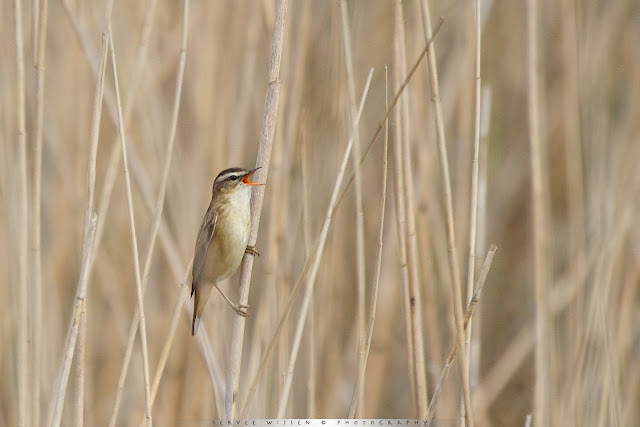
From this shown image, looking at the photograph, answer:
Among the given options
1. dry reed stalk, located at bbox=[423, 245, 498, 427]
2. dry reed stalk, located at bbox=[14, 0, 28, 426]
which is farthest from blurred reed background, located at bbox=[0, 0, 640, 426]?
dry reed stalk, located at bbox=[423, 245, 498, 427]

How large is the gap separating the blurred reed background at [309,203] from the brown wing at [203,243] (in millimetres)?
129

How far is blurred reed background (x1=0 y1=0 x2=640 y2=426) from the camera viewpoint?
1938 mm

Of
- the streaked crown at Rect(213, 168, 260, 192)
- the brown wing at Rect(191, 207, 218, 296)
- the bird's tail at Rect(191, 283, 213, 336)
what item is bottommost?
the bird's tail at Rect(191, 283, 213, 336)

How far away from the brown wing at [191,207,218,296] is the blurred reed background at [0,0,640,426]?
129 mm

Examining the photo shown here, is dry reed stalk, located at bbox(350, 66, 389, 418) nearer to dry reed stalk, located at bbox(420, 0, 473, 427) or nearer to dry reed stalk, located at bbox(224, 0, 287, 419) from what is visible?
dry reed stalk, located at bbox(420, 0, 473, 427)

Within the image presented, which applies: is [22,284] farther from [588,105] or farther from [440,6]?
[588,105]

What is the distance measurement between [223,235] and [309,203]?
252 millimetres

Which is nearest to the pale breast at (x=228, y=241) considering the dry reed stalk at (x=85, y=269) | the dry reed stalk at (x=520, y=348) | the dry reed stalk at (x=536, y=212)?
the dry reed stalk at (x=85, y=269)

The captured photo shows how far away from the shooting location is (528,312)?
9.96 ft

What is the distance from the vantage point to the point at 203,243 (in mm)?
1896

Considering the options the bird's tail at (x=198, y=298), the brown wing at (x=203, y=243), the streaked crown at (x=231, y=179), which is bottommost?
the bird's tail at (x=198, y=298)

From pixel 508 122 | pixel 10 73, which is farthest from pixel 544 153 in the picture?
pixel 10 73

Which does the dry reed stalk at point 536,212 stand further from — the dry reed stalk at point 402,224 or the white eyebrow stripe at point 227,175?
the white eyebrow stripe at point 227,175

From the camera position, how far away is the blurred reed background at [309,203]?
1938 millimetres
